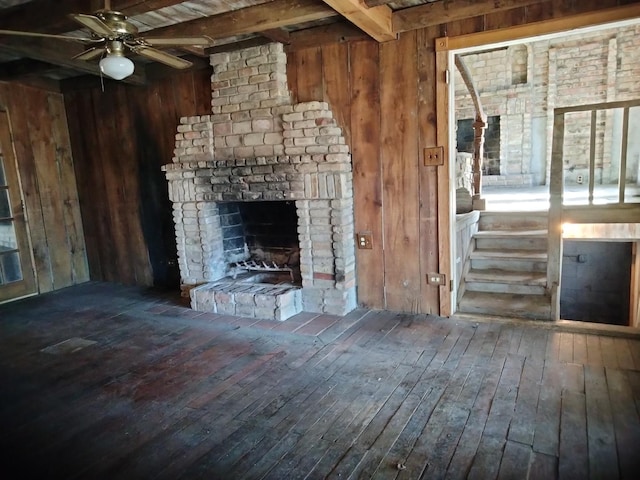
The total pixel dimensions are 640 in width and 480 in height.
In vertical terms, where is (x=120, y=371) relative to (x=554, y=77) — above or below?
below

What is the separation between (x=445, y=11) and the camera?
3145mm

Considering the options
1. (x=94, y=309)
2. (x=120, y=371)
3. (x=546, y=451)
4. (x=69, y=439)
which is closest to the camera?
(x=546, y=451)

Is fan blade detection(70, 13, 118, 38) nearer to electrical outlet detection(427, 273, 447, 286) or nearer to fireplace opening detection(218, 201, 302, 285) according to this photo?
fireplace opening detection(218, 201, 302, 285)

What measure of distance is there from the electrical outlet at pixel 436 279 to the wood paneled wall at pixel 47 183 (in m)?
4.35

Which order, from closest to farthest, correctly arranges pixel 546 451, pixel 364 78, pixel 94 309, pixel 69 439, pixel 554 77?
pixel 546 451 → pixel 69 439 → pixel 364 78 → pixel 94 309 → pixel 554 77

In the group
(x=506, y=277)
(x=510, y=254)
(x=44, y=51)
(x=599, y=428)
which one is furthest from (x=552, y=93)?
(x=44, y=51)

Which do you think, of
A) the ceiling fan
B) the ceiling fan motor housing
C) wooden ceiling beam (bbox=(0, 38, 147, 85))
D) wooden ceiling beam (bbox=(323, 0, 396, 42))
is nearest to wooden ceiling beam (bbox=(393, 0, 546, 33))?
wooden ceiling beam (bbox=(323, 0, 396, 42))

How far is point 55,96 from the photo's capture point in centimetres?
→ 516

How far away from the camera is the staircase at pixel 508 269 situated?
368 centimetres

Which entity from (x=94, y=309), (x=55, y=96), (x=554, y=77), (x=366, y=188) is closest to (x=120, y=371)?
(x=94, y=309)

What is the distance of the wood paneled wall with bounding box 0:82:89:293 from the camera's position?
16.0ft

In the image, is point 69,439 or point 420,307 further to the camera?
point 420,307

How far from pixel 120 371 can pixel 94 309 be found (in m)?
1.72

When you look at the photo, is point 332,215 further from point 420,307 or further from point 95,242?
point 95,242
